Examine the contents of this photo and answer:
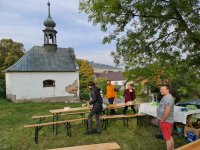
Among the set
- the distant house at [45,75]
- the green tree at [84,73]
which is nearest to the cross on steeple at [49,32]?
the distant house at [45,75]

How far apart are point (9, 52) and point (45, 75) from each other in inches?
625

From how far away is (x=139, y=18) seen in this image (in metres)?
8.80

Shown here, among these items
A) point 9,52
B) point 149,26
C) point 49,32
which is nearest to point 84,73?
point 9,52

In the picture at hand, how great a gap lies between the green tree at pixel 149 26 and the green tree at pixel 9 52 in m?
25.8

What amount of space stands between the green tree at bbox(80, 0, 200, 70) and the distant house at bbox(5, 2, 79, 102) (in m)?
12.2

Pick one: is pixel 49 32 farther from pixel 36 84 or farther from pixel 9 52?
pixel 9 52

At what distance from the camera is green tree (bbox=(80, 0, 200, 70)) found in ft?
25.0

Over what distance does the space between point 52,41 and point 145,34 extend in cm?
1444

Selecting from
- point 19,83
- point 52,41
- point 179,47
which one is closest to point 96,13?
point 179,47

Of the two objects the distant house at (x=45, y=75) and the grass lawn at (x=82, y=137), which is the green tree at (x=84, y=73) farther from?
the grass lawn at (x=82, y=137)

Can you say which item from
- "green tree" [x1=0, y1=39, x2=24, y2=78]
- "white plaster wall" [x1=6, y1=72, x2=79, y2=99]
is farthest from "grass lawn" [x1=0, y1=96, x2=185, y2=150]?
"green tree" [x1=0, y1=39, x2=24, y2=78]

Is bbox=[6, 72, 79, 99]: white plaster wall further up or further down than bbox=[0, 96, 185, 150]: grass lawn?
further up

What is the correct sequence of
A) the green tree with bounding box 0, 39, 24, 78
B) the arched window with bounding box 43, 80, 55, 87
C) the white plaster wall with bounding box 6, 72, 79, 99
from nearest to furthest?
the white plaster wall with bounding box 6, 72, 79, 99, the arched window with bounding box 43, 80, 55, 87, the green tree with bounding box 0, 39, 24, 78

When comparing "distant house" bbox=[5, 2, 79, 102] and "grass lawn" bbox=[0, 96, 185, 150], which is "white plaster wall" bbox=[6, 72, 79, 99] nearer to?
"distant house" bbox=[5, 2, 79, 102]
